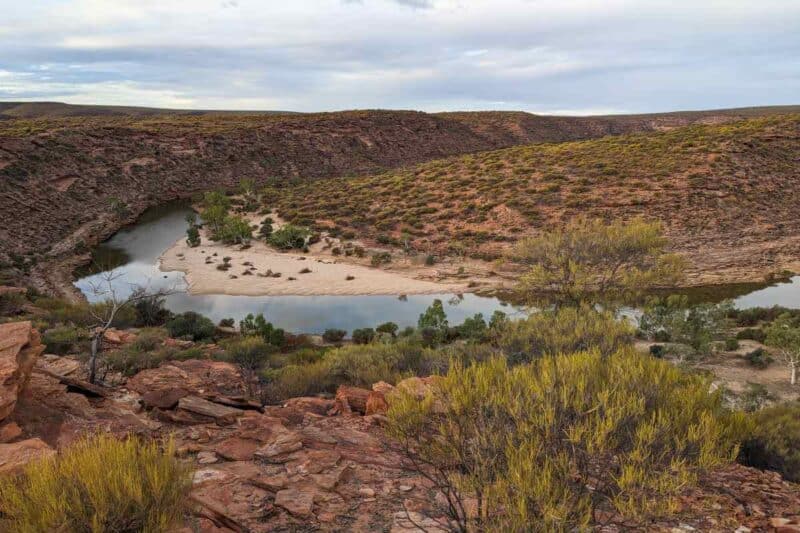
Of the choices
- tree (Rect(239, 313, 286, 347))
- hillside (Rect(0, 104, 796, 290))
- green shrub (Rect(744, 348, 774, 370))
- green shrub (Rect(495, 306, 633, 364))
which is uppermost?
hillside (Rect(0, 104, 796, 290))

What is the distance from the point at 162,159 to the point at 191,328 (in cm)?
4496

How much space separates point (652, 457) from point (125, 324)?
60.0 ft

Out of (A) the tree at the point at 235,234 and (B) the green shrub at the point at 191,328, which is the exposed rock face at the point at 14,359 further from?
(A) the tree at the point at 235,234

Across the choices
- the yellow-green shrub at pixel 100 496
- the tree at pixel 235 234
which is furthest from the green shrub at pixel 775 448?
the tree at pixel 235 234

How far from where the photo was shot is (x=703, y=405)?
18.1ft

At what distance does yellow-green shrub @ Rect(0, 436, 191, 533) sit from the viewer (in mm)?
3705

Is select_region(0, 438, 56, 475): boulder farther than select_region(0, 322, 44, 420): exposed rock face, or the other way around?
select_region(0, 322, 44, 420): exposed rock face

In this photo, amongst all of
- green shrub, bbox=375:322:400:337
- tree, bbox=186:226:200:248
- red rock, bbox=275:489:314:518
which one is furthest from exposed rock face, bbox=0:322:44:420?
tree, bbox=186:226:200:248

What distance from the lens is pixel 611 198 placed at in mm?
37750

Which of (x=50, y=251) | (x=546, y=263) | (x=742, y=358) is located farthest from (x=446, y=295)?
(x=50, y=251)

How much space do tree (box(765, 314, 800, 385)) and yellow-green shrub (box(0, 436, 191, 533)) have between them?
16.3 m

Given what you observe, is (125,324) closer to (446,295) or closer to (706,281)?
(446,295)

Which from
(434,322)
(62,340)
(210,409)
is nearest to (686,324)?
(434,322)

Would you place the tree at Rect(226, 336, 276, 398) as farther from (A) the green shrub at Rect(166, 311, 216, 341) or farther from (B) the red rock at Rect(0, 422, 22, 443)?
(B) the red rock at Rect(0, 422, 22, 443)
